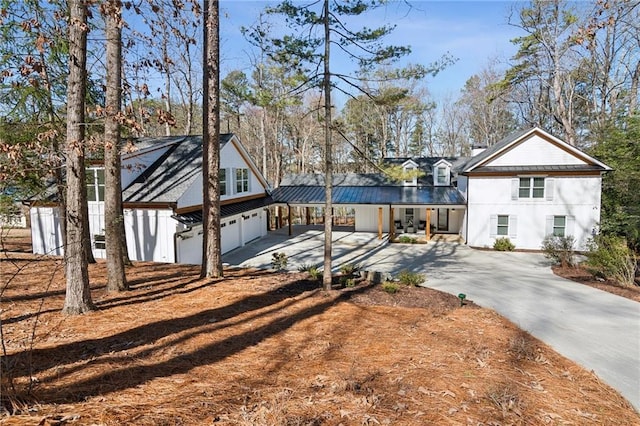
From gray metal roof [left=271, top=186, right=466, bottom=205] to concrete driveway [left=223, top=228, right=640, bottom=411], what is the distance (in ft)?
8.01

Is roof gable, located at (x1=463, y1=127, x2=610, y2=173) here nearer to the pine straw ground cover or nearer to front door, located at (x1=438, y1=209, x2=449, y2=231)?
front door, located at (x1=438, y1=209, x2=449, y2=231)

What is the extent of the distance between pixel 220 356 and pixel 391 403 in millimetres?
2412

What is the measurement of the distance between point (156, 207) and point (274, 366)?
37.6 feet

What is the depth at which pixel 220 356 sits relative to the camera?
5020mm

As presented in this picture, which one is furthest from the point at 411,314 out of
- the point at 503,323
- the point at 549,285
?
the point at 549,285

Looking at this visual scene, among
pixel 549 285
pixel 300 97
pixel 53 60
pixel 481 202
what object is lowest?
pixel 549 285

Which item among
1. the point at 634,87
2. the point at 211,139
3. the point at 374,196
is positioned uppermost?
the point at 634,87

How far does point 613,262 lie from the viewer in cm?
1245

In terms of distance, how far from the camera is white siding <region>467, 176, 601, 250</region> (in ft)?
62.3

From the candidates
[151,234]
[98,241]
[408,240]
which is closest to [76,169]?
[151,234]

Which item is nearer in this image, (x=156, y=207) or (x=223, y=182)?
(x=156, y=207)

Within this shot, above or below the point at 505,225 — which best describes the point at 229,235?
below

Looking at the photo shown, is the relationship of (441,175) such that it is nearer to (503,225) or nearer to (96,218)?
(503,225)

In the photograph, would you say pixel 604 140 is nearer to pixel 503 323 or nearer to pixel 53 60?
pixel 503 323
